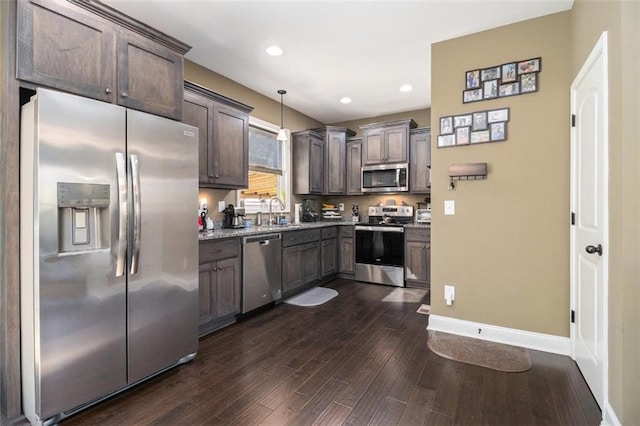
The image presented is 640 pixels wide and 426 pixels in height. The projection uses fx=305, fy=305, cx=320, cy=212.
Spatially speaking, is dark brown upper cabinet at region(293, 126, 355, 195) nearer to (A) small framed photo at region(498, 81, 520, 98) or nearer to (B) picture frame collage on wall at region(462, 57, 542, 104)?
(B) picture frame collage on wall at region(462, 57, 542, 104)

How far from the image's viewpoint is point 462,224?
9.64 ft

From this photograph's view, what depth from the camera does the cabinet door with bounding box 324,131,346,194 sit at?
5.45m

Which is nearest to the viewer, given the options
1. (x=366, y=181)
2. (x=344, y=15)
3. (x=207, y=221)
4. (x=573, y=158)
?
(x=573, y=158)

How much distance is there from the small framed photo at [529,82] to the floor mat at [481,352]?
88.4 inches

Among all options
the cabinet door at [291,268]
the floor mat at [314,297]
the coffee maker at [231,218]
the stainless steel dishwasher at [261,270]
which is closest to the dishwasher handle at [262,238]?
the stainless steel dishwasher at [261,270]

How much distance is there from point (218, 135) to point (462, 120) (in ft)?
8.31

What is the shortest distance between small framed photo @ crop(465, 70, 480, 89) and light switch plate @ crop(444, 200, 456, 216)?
1099 millimetres

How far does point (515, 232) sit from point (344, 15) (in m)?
2.42

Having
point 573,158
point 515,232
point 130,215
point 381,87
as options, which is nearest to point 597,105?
point 573,158

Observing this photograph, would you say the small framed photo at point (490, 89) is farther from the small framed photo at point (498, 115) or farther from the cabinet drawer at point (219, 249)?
the cabinet drawer at point (219, 249)

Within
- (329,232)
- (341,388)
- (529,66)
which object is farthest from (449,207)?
(329,232)

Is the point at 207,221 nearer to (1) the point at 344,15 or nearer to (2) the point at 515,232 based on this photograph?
(1) the point at 344,15

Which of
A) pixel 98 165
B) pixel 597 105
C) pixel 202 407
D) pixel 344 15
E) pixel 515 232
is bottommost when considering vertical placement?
pixel 202 407

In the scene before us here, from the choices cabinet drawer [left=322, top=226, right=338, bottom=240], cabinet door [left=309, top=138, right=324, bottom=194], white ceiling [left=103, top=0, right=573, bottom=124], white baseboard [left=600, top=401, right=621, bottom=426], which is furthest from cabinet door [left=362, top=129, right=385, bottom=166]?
white baseboard [left=600, top=401, right=621, bottom=426]
